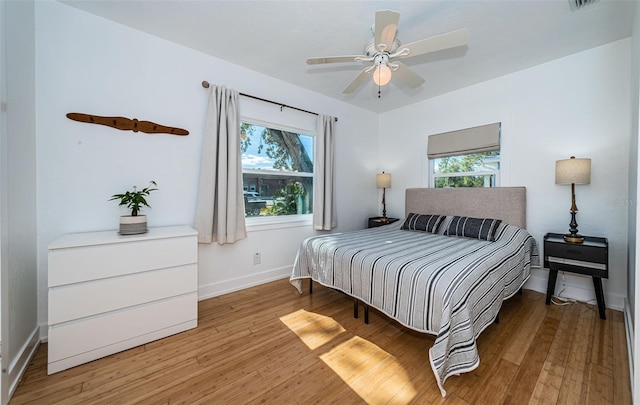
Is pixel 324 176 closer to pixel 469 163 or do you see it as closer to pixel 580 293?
pixel 469 163

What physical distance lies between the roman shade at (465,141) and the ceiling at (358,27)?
699mm

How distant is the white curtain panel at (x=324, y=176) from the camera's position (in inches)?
133

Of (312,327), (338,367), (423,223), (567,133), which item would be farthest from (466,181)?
(338,367)

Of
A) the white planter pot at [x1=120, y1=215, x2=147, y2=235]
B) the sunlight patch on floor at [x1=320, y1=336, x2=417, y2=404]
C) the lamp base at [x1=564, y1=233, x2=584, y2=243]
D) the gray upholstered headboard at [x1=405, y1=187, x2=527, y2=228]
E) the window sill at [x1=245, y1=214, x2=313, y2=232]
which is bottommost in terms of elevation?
the sunlight patch on floor at [x1=320, y1=336, x2=417, y2=404]

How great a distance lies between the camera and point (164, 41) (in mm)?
2307

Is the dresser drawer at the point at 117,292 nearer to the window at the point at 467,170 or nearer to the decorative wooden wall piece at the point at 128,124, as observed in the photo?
the decorative wooden wall piece at the point at 128,124

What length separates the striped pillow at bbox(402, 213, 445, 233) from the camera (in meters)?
3.07

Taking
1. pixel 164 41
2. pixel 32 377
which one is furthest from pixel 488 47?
pixel 32 377

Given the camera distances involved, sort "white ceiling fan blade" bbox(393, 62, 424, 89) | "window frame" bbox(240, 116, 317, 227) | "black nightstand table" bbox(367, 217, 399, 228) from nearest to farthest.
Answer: "white ceiling fan blade" bbox(393, 62, 424, 89)
"window frame" bbox(240, 116, 317, 227)
"black nightstand table" bbox(367, 217, 399, 228)

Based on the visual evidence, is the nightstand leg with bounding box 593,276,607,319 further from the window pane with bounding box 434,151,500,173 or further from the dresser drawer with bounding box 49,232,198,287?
the dresser drawer with bounding box 49,232,198,287

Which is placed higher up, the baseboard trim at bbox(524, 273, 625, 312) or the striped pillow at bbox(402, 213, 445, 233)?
the striped pillow at bbox(402, 213, 445, 233)

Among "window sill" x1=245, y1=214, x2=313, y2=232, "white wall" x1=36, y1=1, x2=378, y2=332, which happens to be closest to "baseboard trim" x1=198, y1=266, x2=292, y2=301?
"white wall" x1=36, y1=1, x2=378, y2=332

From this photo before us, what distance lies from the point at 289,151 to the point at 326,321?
2159 millimetres

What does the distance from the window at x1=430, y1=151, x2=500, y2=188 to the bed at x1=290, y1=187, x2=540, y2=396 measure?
0.26 m
